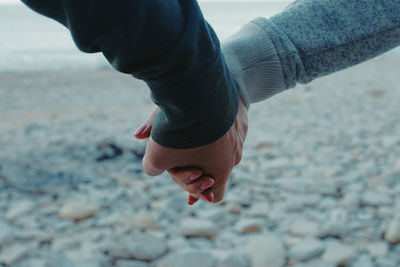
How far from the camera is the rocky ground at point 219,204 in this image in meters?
1.52

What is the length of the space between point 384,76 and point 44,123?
17.0 ft

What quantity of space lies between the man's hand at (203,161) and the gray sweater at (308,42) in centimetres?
11

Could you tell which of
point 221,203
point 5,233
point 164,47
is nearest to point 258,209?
point 221,203

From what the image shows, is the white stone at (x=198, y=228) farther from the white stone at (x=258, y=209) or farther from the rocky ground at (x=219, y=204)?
the white stone at (x=258, y=209)

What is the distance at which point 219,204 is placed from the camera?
6.28ft

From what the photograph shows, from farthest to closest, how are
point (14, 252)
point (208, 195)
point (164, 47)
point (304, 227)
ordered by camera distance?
1. point (304, 227)
2. point (14, 252)
3. point (208, 195)
4. point (164, 47)

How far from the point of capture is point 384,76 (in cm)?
662

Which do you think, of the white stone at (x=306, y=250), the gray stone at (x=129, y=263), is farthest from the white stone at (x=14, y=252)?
the white stone at (x=306, y=250)

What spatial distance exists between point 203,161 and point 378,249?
3.09 ft

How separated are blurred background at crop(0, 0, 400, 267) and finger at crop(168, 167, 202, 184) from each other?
60 centimetres

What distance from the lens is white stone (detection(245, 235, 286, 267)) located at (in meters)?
1.45

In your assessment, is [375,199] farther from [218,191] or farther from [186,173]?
[186,173]

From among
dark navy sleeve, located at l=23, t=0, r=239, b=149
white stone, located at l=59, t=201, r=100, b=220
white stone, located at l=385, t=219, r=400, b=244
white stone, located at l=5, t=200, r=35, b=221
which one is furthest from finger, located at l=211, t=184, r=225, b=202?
white stone, located at l=5, t=200, r=35, b=221

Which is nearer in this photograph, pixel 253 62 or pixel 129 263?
pixel 253 62
